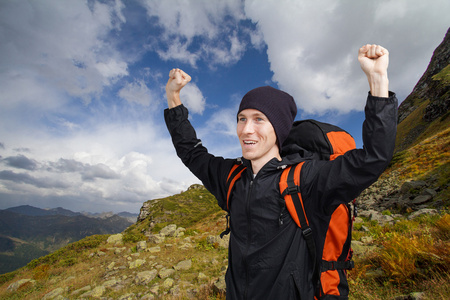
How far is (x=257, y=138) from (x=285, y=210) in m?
0.74

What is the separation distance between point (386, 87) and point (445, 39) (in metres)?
111

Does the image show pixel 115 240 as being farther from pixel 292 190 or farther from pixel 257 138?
pixel 292 190

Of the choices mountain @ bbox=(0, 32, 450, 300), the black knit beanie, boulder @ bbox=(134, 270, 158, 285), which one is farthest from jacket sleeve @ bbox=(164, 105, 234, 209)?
boulder @ bbox=(134, 270, 158, 285)

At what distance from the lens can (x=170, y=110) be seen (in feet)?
9.28

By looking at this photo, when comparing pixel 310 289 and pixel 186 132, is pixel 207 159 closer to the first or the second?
pixel 186 132

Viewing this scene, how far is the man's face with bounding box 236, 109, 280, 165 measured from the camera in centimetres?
203

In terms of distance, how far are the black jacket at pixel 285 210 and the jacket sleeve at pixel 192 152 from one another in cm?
47

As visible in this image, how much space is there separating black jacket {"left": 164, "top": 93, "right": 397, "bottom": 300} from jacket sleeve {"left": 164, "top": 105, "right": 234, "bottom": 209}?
47cm

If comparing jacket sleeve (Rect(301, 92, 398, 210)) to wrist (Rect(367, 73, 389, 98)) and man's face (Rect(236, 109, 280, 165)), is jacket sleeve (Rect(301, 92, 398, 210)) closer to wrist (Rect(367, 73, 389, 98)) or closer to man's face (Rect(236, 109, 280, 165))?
wrist (Rect(367, 73, 389, 98))

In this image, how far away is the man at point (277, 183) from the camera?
1376 millimetres

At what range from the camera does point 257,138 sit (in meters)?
2.05

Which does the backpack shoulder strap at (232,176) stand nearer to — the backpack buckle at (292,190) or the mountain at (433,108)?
the backpack buckle at (292,190)

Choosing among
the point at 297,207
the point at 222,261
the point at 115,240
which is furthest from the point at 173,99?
the point at 115,240

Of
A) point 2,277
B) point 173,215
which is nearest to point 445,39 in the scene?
point 173,215
